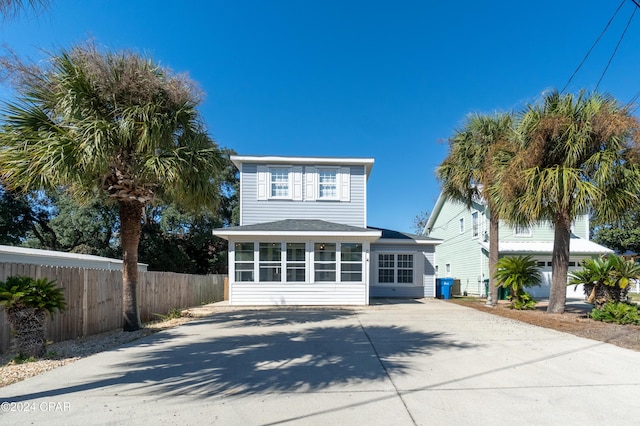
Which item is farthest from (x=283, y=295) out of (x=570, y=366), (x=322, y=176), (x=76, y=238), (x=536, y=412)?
(x=76, y=238)

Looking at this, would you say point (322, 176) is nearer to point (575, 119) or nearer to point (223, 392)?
point (575, 119)

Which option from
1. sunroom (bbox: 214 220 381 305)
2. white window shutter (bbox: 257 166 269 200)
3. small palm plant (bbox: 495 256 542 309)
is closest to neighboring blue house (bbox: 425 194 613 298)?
small palm plant (bbox: 495 256 542 309)

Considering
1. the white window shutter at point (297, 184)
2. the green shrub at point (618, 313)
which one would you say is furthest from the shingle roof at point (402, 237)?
the green shrub at point (618, 313)

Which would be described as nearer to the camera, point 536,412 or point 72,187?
point 536,412

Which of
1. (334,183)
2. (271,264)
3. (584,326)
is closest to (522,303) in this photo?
(584,326)

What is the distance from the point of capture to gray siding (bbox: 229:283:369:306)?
14664mm

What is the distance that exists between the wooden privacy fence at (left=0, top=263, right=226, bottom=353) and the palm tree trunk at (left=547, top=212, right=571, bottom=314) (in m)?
12.4

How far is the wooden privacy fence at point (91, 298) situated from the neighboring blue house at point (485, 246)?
13.0 meters

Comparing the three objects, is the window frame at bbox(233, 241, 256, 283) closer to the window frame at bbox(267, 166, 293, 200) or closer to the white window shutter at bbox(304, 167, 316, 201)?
the window frame at bbox(267, 166, 293, 200)

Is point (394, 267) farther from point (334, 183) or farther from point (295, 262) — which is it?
point (295, 262)

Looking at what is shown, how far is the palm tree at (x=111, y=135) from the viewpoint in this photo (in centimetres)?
739

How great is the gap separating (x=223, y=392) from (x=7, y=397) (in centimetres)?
249

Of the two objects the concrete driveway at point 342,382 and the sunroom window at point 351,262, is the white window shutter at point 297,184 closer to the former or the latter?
the sunroom window at point 351,262

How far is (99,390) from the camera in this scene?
459cm
